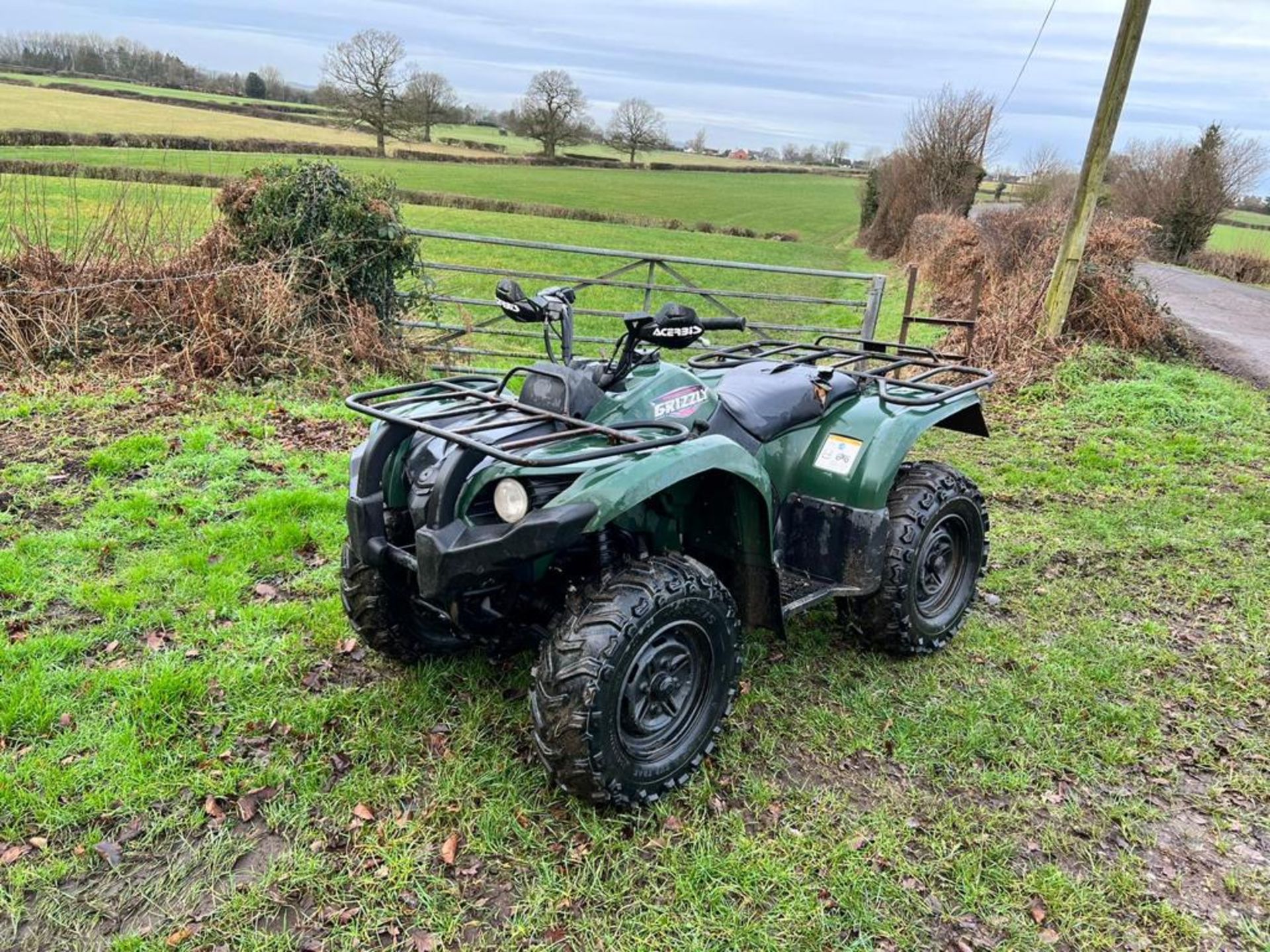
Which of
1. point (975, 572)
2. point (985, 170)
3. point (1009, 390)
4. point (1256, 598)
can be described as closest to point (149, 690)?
point (975, 572)

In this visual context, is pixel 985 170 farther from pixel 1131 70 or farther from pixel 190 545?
pixel 190 545

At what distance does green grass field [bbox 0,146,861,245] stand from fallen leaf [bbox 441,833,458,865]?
20.2 m

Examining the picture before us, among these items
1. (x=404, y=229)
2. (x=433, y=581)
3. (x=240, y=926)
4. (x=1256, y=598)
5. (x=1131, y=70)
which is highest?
(x=1131, y=70)

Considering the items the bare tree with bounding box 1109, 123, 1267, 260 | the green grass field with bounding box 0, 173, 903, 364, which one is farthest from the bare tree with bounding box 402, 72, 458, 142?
the bare tree with bounding box 1109, 123, 1267, 260

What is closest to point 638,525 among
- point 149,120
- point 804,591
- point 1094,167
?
point 804,591

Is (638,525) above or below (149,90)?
below

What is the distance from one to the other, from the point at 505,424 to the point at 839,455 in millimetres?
1475

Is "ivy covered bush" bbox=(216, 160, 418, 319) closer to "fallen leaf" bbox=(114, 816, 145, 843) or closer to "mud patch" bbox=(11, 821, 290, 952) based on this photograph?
"fallen leaf" bbox=(114, 816, 145, 843)

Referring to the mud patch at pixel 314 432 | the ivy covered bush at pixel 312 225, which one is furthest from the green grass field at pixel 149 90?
the mud patch at pixel 314 432

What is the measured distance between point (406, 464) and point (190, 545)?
6.77 ft

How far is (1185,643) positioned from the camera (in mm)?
4023

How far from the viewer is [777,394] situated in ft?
11.1

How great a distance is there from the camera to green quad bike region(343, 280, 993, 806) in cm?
244

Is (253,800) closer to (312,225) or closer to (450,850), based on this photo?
(450,850)
